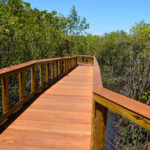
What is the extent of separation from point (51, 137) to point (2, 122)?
3.23 ft

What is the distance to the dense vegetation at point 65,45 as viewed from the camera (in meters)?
10.0

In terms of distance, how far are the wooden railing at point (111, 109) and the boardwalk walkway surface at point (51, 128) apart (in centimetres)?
92

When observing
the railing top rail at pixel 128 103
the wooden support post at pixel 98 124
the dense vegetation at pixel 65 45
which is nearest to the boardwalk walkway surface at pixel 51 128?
the wooden support post at pixel 98 124

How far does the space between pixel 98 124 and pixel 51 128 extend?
1.55 m

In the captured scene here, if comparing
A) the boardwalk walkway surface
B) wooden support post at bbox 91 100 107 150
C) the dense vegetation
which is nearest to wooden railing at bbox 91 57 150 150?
wooden support post at bbox 91 100 107 150

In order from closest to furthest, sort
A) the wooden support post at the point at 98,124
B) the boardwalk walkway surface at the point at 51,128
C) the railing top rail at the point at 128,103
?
the railing top rail at the point at 128,103 < the wooden support post at the point at 98,124 < the boardwalk walkway surface at the point at 51,128

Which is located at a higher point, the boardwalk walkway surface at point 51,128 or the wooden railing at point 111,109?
the wooden railing at point 111,109

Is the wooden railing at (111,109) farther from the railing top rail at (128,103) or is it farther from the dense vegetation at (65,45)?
the dense vegetation at (65,45)

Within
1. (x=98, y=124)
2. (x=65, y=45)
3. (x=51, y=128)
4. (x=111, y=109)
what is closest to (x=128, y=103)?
(x=111, y=109)

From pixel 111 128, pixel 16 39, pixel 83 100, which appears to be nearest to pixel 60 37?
pixel 16 39

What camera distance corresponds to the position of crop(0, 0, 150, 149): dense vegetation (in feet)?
32.9

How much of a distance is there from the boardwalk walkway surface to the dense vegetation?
4660 mm

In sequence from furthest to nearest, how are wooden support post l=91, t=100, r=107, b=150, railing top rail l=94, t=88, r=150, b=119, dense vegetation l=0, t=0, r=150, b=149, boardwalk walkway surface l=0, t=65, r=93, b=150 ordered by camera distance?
1. dense vegetation l=0, t=0, r=150, b=149
2. boardwalk walkway surface l=0, t=65, r=93, b=150
3. wooden support post l=91, t=100, r=107, b=150
4. railing top rail l=94, t=88, r=150, b=119

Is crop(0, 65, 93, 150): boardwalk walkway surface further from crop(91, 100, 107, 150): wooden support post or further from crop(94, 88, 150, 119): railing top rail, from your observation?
crop(94, 88, 150, 119): railing top rail
